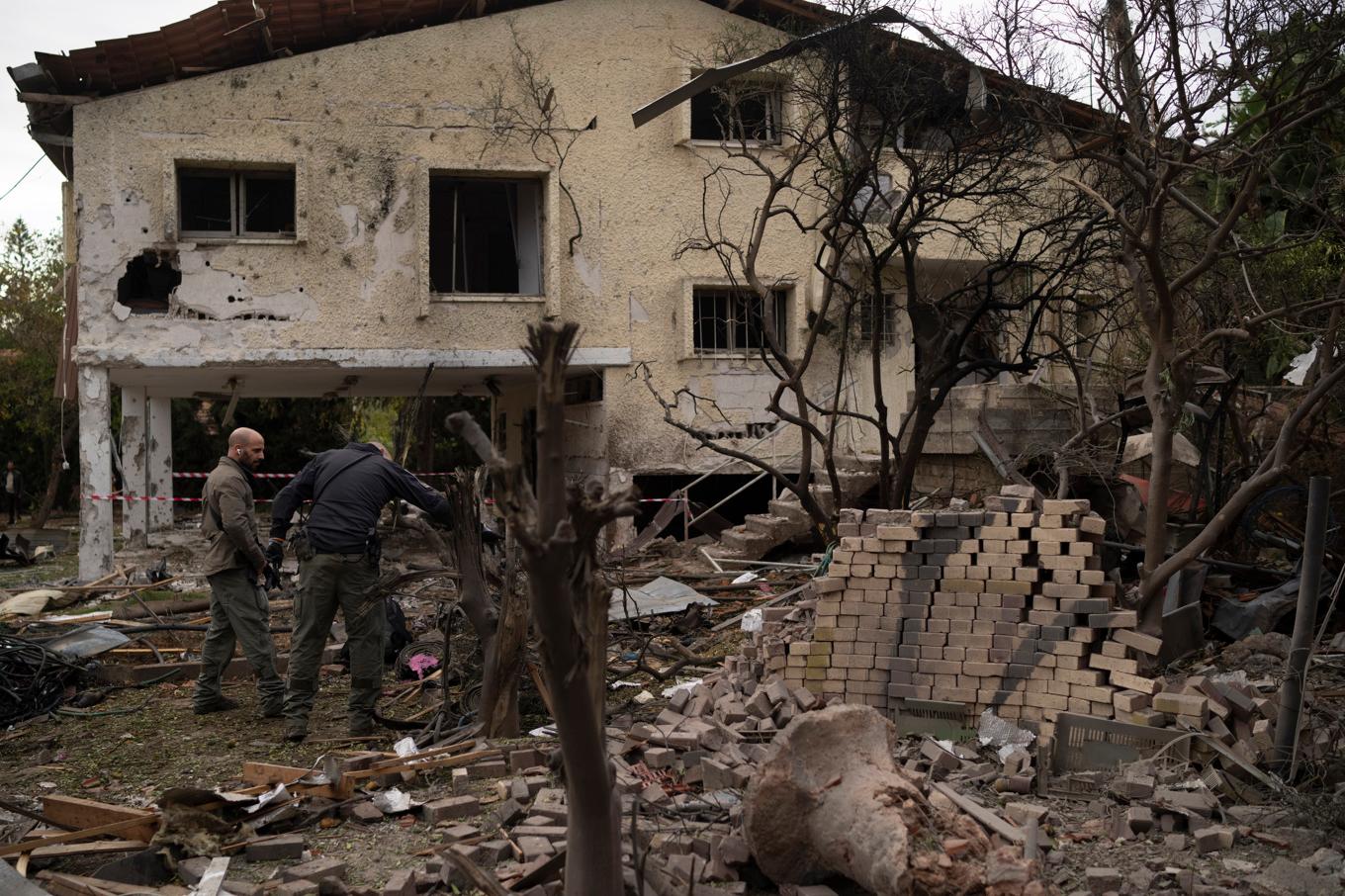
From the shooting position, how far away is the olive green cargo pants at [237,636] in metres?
8.14

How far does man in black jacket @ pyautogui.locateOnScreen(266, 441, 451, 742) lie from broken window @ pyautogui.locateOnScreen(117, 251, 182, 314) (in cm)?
928

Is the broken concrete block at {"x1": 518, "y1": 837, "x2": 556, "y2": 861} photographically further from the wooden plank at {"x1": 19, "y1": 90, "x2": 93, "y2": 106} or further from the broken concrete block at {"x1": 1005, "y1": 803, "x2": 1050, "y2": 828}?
the wooden plank at {"x1": 19, "y1": 90, "x2": 93, "y2": 106}

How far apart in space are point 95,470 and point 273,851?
467 inches

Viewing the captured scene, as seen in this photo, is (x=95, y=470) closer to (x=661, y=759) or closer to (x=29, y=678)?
(x=29, y=678)

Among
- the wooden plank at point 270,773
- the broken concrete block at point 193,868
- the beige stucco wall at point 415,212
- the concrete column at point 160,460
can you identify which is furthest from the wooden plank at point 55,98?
the broken concrete block at point 193,868

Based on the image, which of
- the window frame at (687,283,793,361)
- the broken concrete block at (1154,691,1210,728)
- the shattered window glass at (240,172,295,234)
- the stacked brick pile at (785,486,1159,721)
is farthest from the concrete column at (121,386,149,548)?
the broken concrete block at (1154,691,1210,728)

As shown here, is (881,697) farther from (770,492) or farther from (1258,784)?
(770,492)

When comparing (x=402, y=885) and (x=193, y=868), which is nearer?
(x=402, y=885)

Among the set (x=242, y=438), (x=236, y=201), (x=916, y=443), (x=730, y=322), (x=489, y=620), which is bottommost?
(x=489, y=620)

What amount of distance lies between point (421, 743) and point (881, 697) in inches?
120

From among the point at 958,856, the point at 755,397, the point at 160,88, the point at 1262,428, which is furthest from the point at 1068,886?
the point at 160,88

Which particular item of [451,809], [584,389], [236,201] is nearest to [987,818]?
[451,809]

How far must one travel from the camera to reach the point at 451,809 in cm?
586

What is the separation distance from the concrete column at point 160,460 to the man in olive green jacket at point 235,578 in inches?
496
